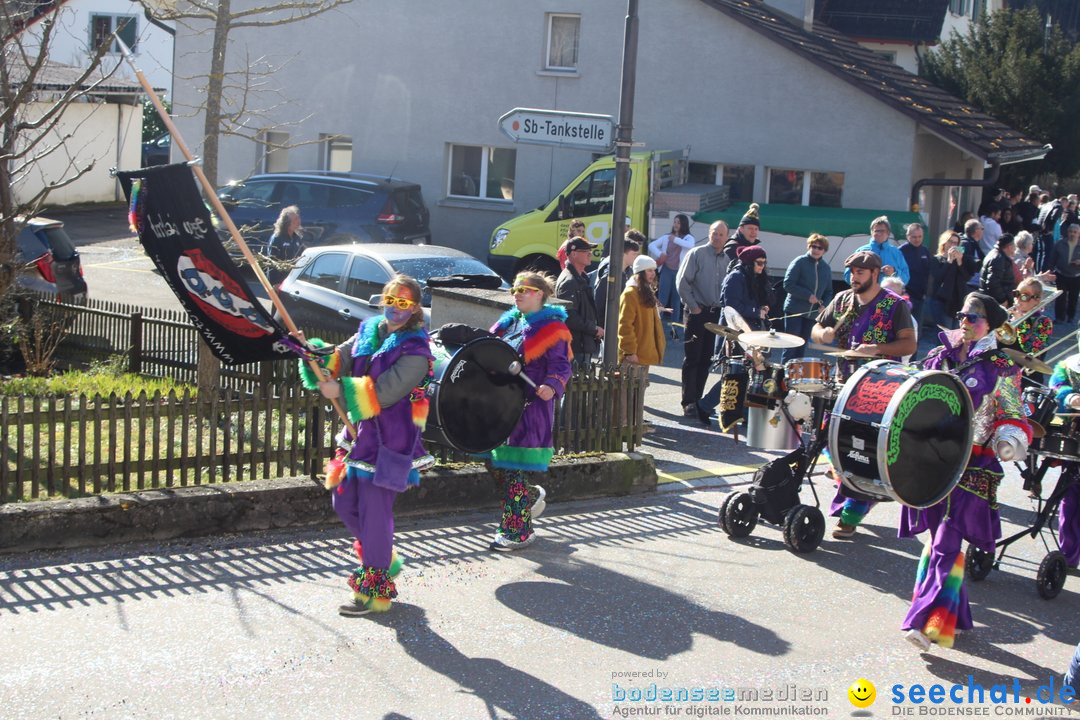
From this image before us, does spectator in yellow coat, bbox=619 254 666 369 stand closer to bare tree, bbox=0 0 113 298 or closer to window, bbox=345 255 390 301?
window, bbox=345 255 390 301

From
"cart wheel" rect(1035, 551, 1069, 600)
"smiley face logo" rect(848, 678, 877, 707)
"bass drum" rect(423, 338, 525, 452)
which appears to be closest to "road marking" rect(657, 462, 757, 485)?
"bass drum" rect(423, 338, 525, 452)

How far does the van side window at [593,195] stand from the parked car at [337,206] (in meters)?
2.66

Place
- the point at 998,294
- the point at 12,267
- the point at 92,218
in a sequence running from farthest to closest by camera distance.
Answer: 1. the point at 92,218
2. the point at 998,294
3. the point at 12,267

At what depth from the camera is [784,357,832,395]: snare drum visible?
769cm

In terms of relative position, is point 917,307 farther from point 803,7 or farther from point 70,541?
point 70,541

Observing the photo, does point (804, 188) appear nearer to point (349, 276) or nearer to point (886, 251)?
point (886, 251)

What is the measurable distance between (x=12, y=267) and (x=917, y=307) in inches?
443

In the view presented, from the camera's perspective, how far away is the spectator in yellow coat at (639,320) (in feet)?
36.1

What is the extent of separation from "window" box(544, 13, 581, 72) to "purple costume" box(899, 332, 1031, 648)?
52.9 feet

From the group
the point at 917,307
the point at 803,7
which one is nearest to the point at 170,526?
the point at 917,307

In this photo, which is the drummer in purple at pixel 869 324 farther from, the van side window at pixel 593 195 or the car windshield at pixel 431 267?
the van side window at pixel 593 195

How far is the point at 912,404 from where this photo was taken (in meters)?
6.57

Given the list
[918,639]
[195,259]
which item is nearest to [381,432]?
[195,259]

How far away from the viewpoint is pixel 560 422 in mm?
9344
